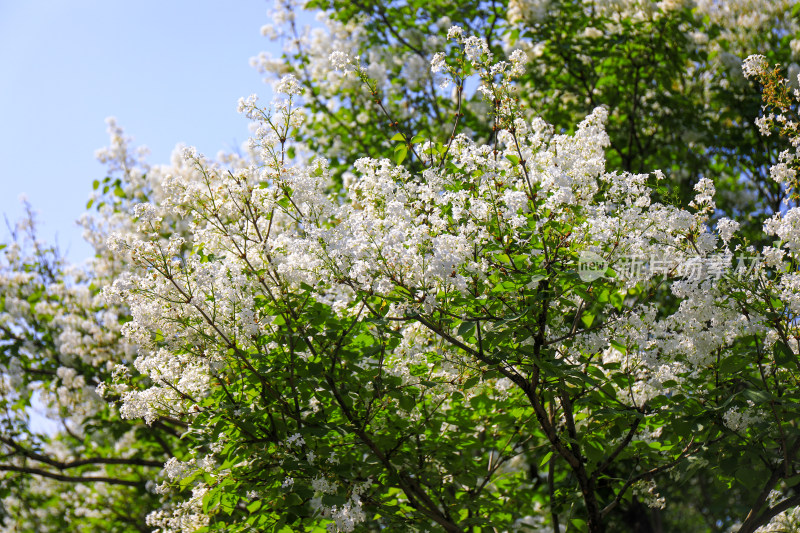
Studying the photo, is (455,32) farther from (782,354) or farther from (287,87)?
(782,354)

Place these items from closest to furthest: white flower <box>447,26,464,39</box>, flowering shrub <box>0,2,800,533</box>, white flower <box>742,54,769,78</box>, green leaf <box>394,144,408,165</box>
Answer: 1. flowering shrub <box>0,2,800,533</box>
2. white flower <box>447,26,464,39</box>
3. green leaf <box>394,144,408,165</box>
4. white flower <box>742,54,769,78</box>

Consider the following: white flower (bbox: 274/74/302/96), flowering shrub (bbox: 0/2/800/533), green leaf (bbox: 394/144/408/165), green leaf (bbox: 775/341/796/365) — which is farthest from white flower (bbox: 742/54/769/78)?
white flower (bbox: 274/74/302/96)

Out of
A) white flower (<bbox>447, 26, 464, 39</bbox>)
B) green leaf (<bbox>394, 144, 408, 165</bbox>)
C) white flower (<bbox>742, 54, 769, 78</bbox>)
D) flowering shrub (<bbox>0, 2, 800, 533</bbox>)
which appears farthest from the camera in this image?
white flower (<bbox>742, 54, 769, 78</bbox>)

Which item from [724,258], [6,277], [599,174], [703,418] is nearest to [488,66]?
[599,174]

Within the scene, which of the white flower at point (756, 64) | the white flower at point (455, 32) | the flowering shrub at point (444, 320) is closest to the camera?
the flowering shrub at point (444, 320)

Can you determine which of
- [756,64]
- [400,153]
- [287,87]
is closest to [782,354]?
[756,64]

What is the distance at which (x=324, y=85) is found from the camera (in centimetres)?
1001

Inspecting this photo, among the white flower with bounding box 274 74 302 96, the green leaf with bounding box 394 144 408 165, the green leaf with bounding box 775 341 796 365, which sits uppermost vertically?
the white flower with bounding box 274 74 302 96

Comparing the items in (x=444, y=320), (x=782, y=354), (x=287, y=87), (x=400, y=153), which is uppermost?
(x=287, y=87)

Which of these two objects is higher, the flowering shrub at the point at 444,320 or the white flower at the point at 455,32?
the white flower at the point at 455,32

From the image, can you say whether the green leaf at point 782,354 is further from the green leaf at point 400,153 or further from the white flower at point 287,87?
the white flower at point 287,87

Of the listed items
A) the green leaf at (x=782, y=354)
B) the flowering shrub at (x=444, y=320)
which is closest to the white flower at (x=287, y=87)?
the flowering shrub at (x=444, y=320)

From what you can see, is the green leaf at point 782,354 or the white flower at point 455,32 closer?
the green leaf at point 782,354

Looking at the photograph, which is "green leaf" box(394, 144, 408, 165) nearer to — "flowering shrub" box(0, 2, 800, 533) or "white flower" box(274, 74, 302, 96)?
"flowering shrub" box(0, 2, 800, 533)
